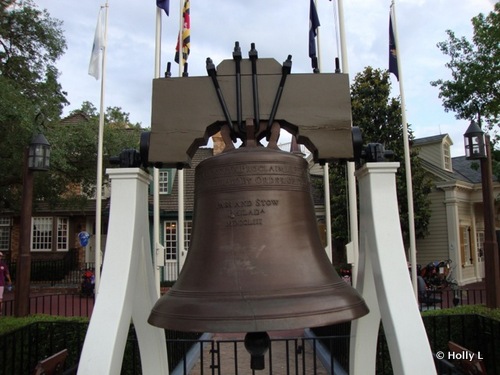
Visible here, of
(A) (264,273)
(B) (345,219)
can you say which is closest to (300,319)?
(A) (264,273)

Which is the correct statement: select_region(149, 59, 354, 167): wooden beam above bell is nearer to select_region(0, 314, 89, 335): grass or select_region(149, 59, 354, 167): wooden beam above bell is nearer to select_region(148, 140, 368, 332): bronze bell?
select_region(148, 140, 368, 332): bronze bell

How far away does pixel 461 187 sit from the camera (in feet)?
72.8

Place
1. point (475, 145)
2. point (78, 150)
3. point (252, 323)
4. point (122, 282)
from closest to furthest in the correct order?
point (252, 323) → point (122, 282) → point (475, 145) → point (78, 150)

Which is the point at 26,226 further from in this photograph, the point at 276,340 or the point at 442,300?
the point at 442,300

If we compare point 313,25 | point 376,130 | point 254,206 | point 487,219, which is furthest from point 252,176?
point 376,130

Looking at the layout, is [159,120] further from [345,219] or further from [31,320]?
[345,219]

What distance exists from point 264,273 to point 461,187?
21977 mm

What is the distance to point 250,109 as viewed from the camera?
128 inches

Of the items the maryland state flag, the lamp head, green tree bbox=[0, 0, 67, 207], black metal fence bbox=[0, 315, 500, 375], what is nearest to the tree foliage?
green tree bbox=[0, 0, 67, 207]

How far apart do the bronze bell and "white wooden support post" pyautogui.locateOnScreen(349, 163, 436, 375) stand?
27 cm

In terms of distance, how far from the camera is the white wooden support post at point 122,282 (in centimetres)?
283

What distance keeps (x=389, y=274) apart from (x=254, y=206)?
1.00 meters

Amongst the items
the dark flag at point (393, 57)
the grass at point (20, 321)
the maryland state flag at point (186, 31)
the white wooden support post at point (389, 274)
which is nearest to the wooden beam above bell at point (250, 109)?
the white wooden support post at point (389, 274)

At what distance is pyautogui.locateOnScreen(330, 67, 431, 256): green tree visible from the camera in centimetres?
1859
